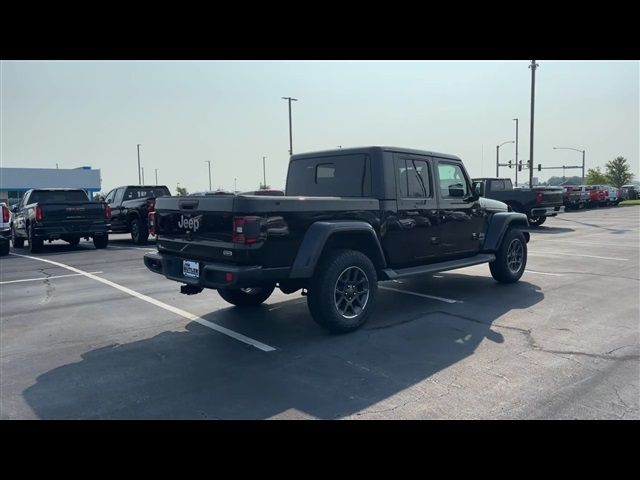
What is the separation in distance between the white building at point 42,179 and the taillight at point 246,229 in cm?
5908

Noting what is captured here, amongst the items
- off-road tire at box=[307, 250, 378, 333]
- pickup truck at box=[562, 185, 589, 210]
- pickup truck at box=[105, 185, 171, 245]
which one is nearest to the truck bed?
off-road tire at box=[307, 250, 378, 333]

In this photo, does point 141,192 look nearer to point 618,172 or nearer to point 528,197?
point 528,197

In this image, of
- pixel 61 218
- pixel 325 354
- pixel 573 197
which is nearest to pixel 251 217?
pixel 325 354

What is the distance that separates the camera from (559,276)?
8.80 meters

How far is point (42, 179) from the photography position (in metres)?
60.0

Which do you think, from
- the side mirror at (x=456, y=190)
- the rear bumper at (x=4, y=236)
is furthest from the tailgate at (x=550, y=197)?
the rear bumper at (x=4, y=236)

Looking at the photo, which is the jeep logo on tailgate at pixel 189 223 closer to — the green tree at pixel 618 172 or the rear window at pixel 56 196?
the rear window at pixel 56 196

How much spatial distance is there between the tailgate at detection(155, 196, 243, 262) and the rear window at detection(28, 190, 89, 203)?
33.5 feet

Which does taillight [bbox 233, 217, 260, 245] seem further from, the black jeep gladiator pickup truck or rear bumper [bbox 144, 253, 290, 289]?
rear bumper [bbox 144, 253, 290, 289]

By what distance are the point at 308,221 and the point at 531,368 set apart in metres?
2.48

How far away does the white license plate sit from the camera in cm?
507
